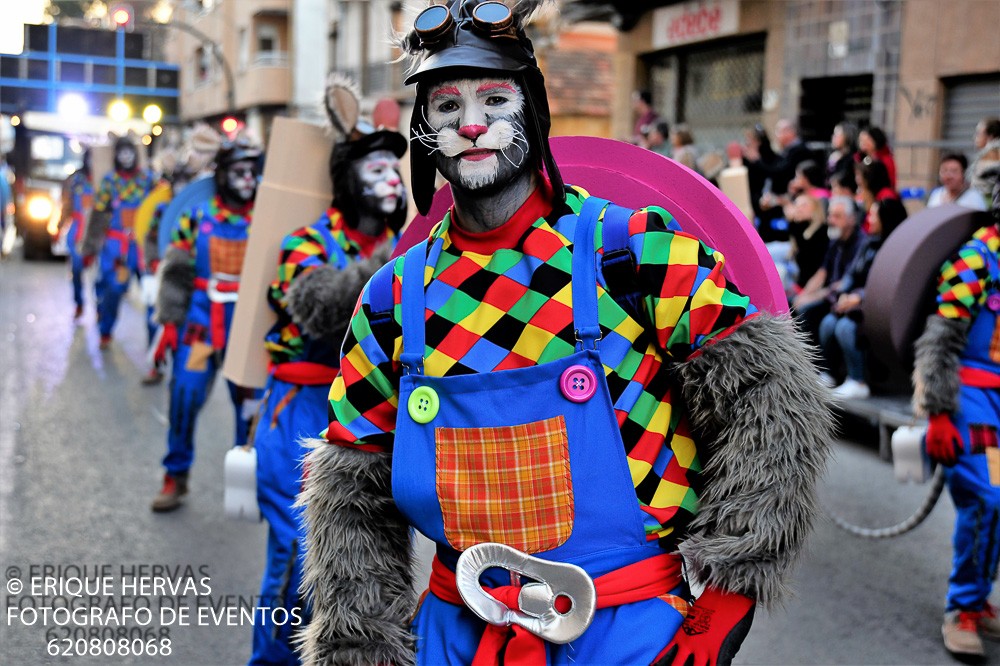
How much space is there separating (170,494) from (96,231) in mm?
6736

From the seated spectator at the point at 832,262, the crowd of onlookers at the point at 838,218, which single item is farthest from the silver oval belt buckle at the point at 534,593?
the seated spectator at the point at 832,262

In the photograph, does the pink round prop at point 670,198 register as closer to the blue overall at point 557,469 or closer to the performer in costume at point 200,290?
the blue overall at point 557,469

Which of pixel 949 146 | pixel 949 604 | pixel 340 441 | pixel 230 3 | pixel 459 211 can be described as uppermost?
pixel 230 3

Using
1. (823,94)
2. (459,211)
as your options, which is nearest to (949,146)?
(823,94)

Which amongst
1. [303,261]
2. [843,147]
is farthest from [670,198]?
[843,147]

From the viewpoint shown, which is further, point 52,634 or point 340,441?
point 52,634

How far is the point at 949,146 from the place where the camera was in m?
10.1

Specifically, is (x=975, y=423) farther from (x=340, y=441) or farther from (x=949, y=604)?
(x=340, y=441)

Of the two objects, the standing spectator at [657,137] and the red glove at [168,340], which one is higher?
the standing spectator at [657,137]

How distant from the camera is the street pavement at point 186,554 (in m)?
4.45

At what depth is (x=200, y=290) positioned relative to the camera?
6.46 meters

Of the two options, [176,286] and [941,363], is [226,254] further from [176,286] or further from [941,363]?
[941,363]

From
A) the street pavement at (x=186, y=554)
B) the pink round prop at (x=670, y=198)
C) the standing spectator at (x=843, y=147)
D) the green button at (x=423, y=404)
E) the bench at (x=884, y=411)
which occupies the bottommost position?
the street pavement at (x=186, y=554)

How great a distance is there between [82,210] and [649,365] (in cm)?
1389
